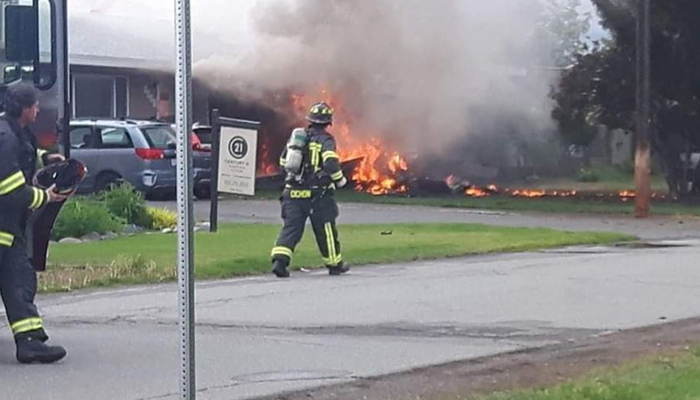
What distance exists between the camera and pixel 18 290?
948cm

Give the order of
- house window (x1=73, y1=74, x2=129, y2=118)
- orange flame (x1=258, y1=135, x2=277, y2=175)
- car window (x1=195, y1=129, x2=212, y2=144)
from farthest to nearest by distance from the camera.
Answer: house window (x1=73, y1=74, x2=129, y2=118), orange flame (x1=258, y1=135, x2=277, y2=175), car window (x1=195, y1=129, x2=212, y2=144)

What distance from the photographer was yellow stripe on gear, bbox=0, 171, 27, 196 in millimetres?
9266

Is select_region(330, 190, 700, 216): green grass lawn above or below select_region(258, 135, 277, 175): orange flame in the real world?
below

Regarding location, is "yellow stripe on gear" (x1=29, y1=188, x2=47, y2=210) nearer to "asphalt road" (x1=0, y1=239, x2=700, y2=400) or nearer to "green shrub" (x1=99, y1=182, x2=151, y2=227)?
"asphalt road" (x1=0, y1=239, x2=700, y2=400)

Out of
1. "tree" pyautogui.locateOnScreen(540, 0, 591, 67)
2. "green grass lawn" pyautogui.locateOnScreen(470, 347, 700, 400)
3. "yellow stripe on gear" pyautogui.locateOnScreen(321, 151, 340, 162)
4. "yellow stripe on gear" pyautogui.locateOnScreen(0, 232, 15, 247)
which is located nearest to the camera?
"green grass lawn" pyautogui.locateOnScreen(470, 347, 700, 400)

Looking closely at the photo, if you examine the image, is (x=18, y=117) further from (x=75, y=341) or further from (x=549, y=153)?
(x=549, y=153)

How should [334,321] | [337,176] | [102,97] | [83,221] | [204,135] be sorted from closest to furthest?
[334,321] < [337,176] < [83,221] < [204,135] < [102,97]

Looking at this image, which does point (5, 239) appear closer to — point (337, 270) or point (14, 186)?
point (14, 186)

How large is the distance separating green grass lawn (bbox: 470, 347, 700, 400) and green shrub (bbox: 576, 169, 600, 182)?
1144 inches

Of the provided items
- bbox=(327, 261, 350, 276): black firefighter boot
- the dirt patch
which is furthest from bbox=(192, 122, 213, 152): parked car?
the dirt patch

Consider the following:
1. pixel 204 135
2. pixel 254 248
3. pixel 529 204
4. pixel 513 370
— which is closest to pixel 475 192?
pixel 529 204

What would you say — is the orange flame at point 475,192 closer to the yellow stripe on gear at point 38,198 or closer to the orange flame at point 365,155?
the orange flame at point 365,155

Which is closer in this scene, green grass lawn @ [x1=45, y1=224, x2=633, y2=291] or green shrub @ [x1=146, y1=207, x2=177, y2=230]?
green grass lawn @ [x1=45, y1=224, x2=633, y2=291]

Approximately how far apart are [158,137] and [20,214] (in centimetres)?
1922
